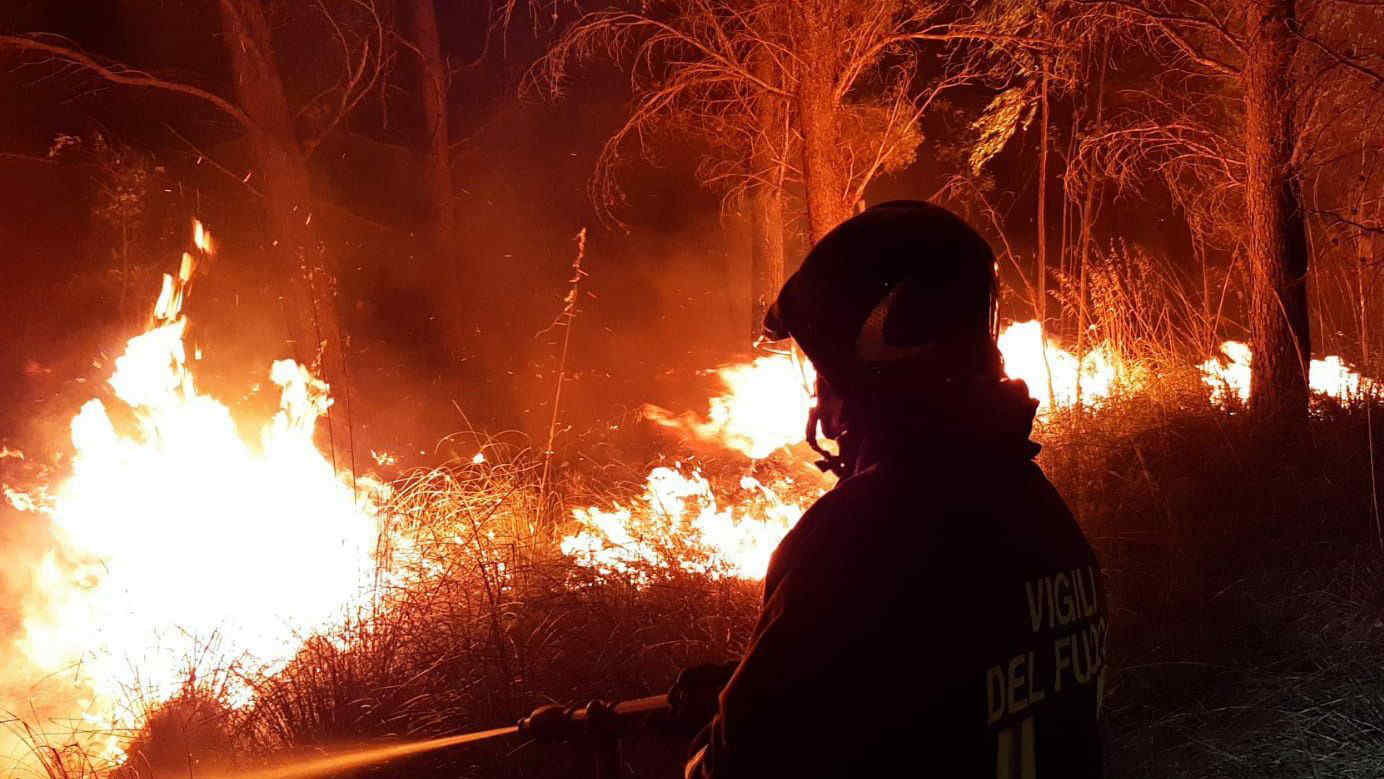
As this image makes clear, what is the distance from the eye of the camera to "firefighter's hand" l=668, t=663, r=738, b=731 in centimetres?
206

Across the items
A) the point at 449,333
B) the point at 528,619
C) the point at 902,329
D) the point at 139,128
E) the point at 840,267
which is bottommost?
the point at 528,619

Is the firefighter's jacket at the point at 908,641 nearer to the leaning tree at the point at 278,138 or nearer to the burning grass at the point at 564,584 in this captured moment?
the burning grass at the point at 564,584

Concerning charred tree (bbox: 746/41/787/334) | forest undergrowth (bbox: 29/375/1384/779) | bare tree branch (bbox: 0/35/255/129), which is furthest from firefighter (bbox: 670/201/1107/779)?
bare tree branch (bbox: 0/35/255/129)

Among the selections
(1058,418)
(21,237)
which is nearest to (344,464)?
(21,237)

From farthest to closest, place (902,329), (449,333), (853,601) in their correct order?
1. (449,333)
2. (902,329)
3. (853,601)

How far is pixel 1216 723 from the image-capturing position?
4207 mm

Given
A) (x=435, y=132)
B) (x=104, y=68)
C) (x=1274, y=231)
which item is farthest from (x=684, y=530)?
(x=435, y=132)

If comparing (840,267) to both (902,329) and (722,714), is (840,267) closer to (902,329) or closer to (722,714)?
(902,329)

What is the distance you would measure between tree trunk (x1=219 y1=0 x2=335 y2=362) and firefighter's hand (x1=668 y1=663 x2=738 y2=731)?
8.66m

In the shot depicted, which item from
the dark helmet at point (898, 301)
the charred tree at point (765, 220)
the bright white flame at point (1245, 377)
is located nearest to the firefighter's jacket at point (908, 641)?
the dark helmet at point (898, 301)

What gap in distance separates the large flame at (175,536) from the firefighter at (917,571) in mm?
4268

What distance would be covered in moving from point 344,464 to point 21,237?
18.0 feet

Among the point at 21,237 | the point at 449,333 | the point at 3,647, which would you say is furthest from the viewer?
the point at 449,333

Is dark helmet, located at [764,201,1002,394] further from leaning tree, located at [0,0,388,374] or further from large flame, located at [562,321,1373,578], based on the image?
leaning tree, located at [0,0,388,374]
